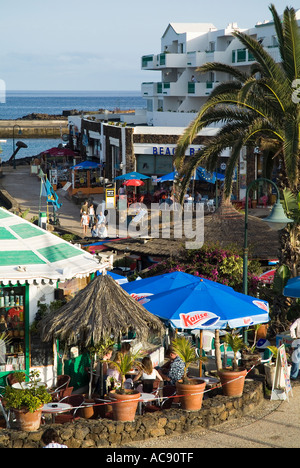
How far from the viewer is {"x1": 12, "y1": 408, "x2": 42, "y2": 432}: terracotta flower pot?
11867 millimetres

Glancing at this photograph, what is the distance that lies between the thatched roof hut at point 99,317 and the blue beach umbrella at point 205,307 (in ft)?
2.04

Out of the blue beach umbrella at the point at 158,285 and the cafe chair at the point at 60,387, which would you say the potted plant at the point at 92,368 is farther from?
the blue beach umbrella at the point at 158,285

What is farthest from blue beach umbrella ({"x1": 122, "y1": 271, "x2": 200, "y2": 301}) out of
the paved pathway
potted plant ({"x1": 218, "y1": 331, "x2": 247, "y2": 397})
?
the paved pathway

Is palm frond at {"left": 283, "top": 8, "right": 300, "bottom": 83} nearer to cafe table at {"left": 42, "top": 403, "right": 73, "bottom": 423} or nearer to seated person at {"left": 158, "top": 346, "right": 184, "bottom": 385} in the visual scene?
seated person at {"left": 158, "top": 346, "right": 184, "bottom": 385}

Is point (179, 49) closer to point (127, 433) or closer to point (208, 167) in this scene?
point (208, 167)

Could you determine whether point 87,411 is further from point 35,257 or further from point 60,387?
point 35,257

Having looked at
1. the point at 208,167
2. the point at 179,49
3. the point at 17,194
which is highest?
the point at 179,49

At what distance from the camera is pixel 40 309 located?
50.1 ft

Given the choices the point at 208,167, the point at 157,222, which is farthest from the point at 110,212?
the point at 208,167

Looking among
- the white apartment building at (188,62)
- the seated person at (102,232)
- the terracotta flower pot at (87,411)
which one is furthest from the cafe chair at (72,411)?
the white apartment building at (188,62)

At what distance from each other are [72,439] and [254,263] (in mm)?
9591

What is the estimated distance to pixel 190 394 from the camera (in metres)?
13.0

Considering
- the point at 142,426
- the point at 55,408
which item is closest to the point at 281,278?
the point at 142,426

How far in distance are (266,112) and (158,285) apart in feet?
17.1
